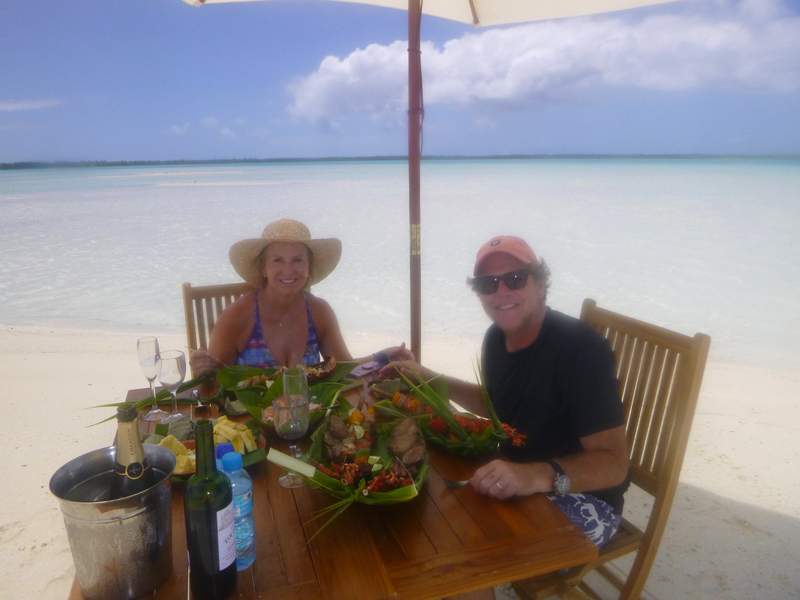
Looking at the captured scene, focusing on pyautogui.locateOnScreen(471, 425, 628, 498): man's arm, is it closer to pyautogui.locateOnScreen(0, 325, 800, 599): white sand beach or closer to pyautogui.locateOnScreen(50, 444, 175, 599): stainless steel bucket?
pyautogui.locateOnScreen(50, 444, 175, 599): stainless steel bucket

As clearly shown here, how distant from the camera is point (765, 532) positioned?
2824mm

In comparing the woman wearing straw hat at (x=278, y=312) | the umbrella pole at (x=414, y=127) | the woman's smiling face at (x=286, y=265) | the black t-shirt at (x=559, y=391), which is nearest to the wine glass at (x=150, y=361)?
the woman wearing straw hat at (x=278, y=312)

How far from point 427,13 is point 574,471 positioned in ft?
8.95

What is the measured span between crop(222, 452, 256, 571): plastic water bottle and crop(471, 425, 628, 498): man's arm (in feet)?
2.02

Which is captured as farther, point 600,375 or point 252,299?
point 252,299

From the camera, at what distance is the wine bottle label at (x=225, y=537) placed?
3.19ft

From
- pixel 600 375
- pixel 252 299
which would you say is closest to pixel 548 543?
pixel 600 375

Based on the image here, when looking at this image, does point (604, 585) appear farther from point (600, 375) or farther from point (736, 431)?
point (736, 431)

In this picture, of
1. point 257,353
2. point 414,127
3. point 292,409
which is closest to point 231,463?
point 292,409

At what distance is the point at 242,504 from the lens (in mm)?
1108

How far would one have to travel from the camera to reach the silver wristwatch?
5.16 feet

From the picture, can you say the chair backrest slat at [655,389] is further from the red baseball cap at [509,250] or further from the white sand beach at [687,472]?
the white sand beach at [687,472]

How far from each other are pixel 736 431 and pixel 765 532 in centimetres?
131

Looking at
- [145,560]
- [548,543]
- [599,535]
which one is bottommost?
[599,535]
